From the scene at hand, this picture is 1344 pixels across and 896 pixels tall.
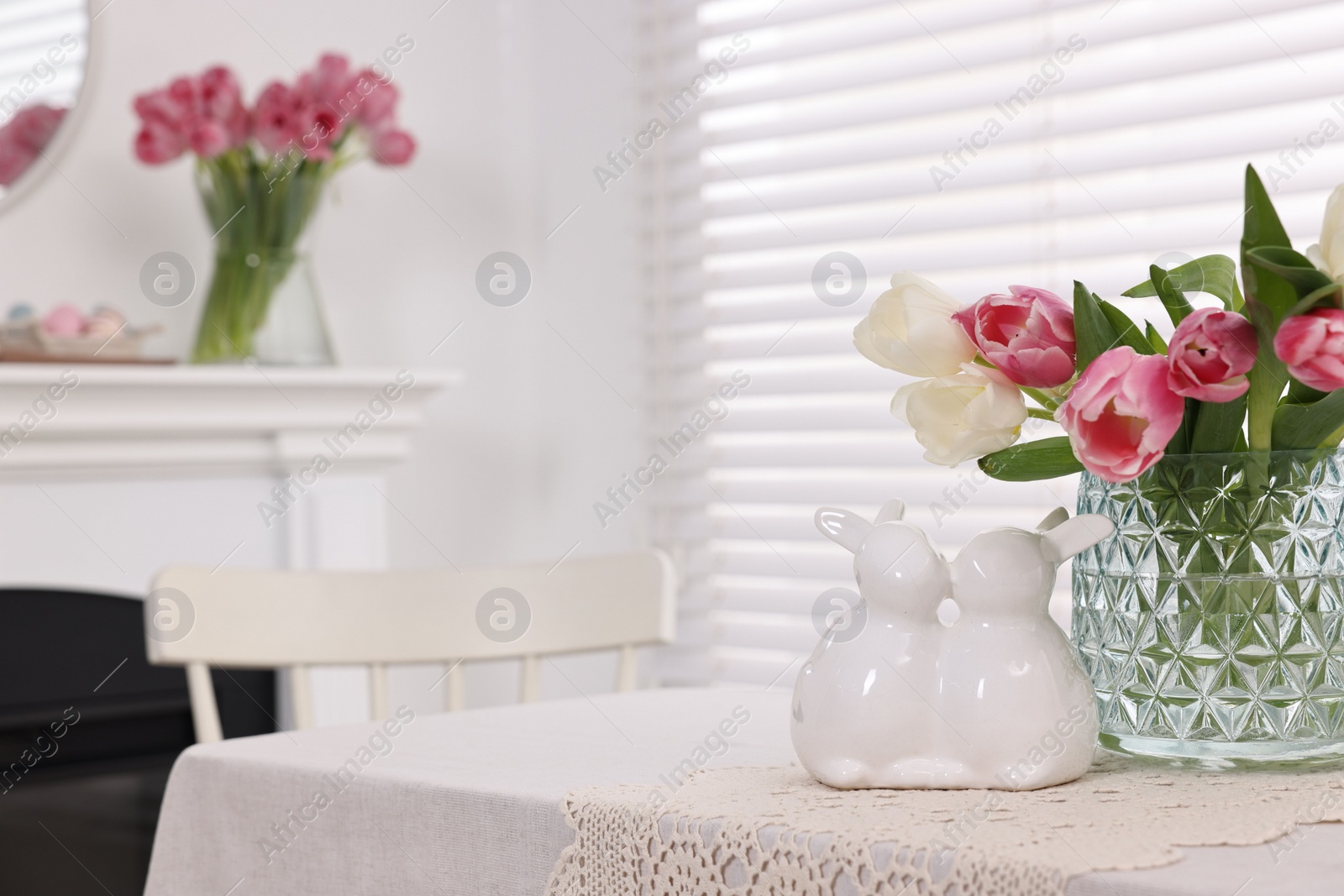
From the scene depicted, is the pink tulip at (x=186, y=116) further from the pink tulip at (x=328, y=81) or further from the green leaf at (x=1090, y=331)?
the green leaf at (x=1090, y=331)

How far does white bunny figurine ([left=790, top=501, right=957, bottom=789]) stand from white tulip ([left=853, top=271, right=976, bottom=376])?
0.10m

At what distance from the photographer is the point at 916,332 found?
706 mm

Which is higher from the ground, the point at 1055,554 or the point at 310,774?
the point at 1055,554

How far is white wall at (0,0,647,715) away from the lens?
2242 mm

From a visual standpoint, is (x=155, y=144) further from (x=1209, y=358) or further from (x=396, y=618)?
(x=1209, y=358)

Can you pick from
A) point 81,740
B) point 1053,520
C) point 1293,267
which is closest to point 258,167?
Answer: point 81,740

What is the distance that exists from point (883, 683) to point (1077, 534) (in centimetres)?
12

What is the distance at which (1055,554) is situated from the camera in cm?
66

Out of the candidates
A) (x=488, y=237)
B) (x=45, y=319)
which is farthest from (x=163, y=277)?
(x=488, y=237)

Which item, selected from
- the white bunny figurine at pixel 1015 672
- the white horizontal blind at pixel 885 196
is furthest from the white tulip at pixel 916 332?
the white horizontal blind at pixel 885 196

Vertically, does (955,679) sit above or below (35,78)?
below

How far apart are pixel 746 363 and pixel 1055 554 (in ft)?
5.24

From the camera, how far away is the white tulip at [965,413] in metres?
0.68

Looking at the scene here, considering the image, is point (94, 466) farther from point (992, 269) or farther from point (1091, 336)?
point (1091, 336)
